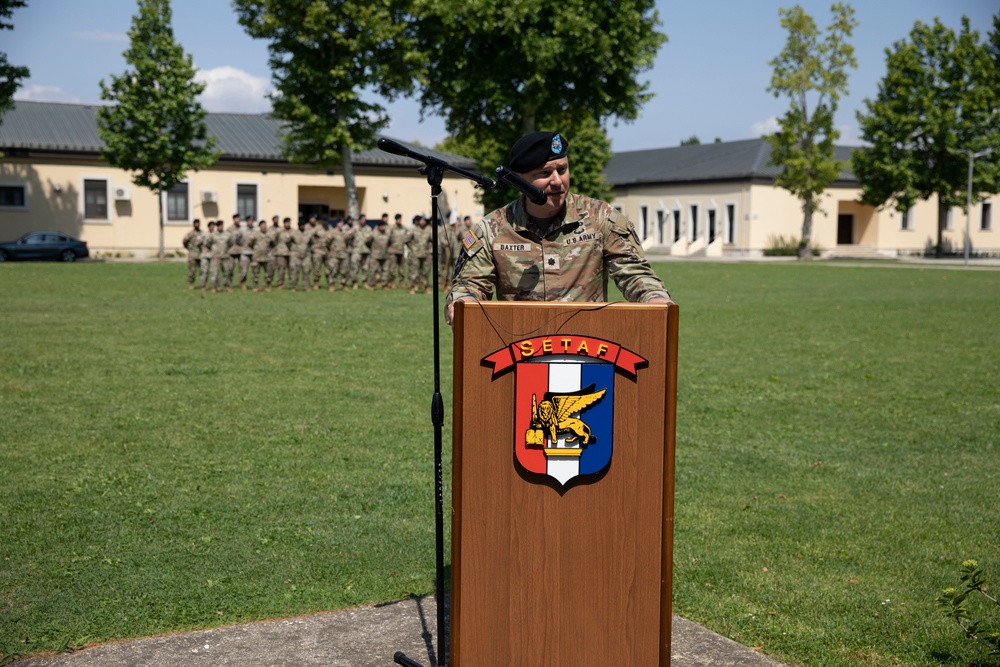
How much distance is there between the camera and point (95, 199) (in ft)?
172

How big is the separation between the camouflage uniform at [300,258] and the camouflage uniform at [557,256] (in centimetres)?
2411

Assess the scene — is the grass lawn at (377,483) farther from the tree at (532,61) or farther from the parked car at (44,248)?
the parked car at (44,248)

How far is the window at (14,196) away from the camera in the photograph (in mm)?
50531

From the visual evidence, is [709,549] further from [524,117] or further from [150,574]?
[524,117]

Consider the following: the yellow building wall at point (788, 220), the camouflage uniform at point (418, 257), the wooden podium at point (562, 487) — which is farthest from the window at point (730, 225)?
the wooden podium at point (562, 487)

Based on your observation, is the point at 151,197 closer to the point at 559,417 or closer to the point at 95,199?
the point at 95,199

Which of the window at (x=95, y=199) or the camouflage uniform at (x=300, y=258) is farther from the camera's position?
the window at (x=95, y=199)

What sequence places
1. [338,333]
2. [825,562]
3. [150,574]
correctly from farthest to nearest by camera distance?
[338,333] → [825,562] → [150,574]

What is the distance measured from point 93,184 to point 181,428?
47667 mm

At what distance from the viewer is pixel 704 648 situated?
4461mm

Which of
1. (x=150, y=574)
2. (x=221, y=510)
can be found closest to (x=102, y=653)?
(x=150, y=574)

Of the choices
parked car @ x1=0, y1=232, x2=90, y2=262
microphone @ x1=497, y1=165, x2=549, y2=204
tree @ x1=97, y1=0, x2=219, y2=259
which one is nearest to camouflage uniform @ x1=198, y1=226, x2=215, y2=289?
tree @ x1=97, y1=0, x2=219, y2=259

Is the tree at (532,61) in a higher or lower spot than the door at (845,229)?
higher

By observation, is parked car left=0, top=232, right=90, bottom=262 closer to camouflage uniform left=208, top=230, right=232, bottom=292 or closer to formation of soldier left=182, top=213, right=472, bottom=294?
formation of soldier left=182, top=213, right=472, bottom=294
